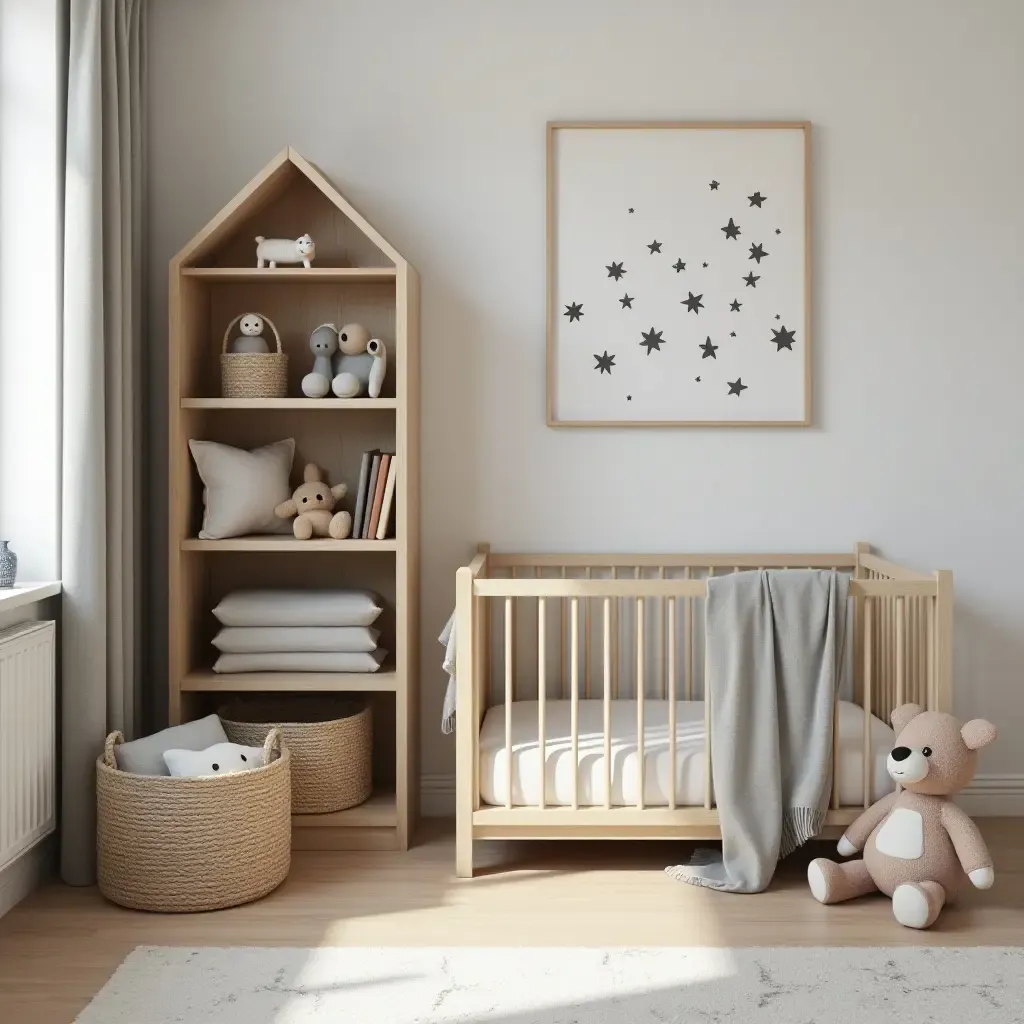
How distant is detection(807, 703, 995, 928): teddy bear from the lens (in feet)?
7.96

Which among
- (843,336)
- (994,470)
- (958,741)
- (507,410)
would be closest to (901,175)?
(843,336)

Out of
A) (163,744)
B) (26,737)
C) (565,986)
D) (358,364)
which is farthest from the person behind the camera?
(358,364)

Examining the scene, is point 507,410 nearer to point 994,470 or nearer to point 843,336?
point 843,336

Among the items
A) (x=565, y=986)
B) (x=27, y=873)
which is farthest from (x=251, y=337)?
(x=565, y=986)

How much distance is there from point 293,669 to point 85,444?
0.77 metres

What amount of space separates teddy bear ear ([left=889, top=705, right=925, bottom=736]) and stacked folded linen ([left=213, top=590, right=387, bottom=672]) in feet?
4.18

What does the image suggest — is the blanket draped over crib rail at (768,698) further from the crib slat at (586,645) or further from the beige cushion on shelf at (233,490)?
the beige cushion on shelf at (233,490)

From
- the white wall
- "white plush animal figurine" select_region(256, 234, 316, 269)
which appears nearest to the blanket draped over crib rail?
the white wall

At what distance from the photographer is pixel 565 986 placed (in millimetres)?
2104

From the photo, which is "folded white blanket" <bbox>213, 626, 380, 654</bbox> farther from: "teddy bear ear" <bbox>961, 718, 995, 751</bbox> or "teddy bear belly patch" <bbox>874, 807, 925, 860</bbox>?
"teddy bear ear" <bbox>961, 718, 995, 751</bbox>

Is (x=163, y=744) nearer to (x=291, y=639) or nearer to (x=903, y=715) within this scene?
(x=291, y=639)

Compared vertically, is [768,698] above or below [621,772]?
above

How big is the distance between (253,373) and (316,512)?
0.39 m

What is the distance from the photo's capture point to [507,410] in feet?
→ 10.6
